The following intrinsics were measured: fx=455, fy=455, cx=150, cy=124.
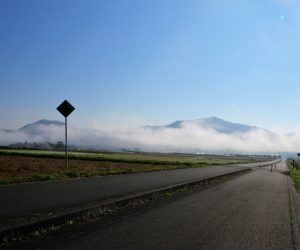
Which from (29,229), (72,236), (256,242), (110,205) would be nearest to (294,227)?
(256,242)

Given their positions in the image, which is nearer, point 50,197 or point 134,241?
point 134,241

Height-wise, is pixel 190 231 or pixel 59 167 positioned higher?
pixel 59 167

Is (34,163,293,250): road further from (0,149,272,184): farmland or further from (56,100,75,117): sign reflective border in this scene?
(56,100,75,117): sign reflective border

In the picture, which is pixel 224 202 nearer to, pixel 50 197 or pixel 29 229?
pixel 50 197

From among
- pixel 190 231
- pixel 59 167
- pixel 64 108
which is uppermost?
pixel 64 108

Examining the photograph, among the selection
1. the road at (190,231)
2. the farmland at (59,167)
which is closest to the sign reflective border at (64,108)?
the farmland at (59,167)

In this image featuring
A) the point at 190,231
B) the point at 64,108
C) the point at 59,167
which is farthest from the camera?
the point at 59,167

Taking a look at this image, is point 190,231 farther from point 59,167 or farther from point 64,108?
point 59,167

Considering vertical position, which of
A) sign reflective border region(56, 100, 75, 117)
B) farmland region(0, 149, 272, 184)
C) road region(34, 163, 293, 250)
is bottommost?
road region(34, 163, 293, 250)

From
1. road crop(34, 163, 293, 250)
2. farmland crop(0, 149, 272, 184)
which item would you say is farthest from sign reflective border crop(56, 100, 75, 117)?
road crop(34, 163, 293, 250)

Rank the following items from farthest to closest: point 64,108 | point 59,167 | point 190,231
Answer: point 59,167 < point 64,108 < point 190,231

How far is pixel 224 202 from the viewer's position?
50.4 feet

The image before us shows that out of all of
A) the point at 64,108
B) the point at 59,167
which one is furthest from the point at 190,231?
the point at 59,167

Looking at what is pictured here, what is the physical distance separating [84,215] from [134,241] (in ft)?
8.10
